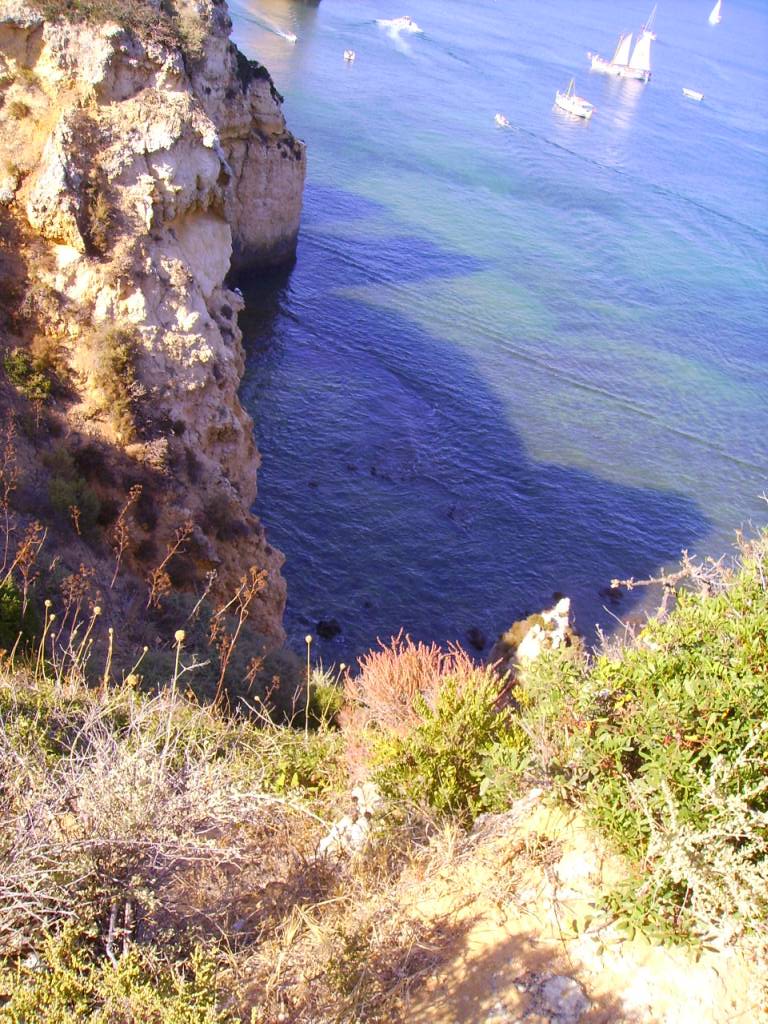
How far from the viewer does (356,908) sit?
7273 mm

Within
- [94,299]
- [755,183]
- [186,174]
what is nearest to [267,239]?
[186,174]

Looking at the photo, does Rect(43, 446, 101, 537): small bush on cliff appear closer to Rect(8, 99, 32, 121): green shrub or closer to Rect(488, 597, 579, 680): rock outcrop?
Rect(8, 99, 32, 121): green shrub

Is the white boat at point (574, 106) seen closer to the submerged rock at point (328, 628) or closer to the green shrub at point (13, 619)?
the submerged rock at point (328, 628)

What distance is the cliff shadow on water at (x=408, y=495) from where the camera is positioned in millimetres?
26672

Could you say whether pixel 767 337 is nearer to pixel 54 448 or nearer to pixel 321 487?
pixel 321 487

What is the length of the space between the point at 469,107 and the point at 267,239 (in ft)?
162

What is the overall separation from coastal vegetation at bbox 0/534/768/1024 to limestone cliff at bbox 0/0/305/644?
9.54 m

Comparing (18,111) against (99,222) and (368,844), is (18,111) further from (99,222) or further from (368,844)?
(368,844)

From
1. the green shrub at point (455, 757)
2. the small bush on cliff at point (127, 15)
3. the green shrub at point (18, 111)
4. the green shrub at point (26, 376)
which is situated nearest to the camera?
Result: the green shrub at point (455, 757)

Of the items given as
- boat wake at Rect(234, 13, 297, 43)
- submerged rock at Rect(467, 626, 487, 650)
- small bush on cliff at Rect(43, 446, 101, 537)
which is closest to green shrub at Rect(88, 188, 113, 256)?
small bush on cliff at Rect(43, 446, 101, 537)

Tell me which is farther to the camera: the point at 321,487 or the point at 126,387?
the point at 321,487

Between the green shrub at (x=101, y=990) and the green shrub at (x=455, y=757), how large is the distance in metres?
3.19

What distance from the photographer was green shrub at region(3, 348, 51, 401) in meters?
17.6

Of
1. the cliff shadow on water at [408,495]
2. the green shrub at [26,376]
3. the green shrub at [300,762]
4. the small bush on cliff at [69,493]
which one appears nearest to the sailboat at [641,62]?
the cliff shadow on water at [408,495]
